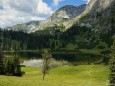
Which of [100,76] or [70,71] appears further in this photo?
[70,71]

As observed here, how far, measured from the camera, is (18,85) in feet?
131

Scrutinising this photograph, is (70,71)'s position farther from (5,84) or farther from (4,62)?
(5,84)

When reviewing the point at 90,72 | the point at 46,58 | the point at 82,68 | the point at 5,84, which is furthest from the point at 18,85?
the point at 82,68

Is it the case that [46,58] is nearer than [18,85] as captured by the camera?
No

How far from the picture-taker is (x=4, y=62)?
343 ft

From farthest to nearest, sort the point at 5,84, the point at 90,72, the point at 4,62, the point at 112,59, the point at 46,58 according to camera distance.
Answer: the point at 90,72 < the point at 4,62 < the point at 46,58 < the point at 112,59 < the point at 5,84

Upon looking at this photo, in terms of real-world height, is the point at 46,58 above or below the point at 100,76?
above

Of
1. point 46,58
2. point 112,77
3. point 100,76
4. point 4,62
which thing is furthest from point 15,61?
point 112,77

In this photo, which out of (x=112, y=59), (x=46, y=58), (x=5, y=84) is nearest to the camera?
(x=5, y=84)

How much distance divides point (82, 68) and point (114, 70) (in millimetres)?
66248

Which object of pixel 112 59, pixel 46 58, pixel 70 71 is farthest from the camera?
pixel 70 71

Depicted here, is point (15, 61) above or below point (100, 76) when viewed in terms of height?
above

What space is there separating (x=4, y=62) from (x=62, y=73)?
33.0 meters

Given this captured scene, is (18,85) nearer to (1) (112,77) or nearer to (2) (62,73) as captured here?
(1) (112,77)
